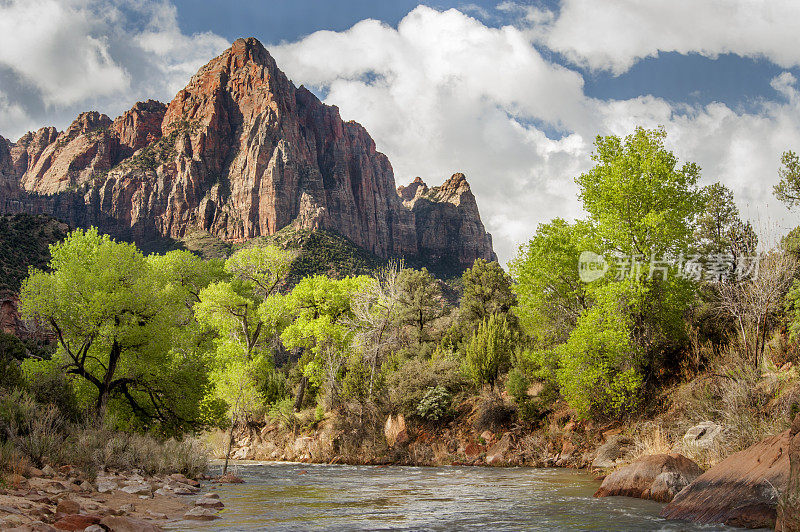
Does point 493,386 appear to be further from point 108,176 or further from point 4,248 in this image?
point 108,176

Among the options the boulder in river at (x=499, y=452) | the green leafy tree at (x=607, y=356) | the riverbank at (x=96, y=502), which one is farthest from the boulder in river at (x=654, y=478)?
the boulder in river at (x=499, y=452)

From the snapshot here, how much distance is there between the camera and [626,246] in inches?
829

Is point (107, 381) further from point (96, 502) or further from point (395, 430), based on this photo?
point (395, 430)

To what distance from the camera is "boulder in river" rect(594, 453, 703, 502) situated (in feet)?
35.0

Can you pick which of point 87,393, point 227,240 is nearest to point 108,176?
point 227,240

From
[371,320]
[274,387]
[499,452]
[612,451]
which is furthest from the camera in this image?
[274,387]

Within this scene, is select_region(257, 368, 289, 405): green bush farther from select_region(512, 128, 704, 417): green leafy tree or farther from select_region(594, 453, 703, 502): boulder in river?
select_region(594, 453, 703, 502): boulder in river

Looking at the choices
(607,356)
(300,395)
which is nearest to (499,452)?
(607,356)

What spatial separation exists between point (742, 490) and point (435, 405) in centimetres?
2021

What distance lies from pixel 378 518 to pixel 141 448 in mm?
9717

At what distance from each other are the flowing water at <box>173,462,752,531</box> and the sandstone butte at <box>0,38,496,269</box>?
4601 inches

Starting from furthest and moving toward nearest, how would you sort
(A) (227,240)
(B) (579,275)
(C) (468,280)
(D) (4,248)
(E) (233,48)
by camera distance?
(E) (233,48), (A) (227,240), (D) (4,248), (C) (468,280), (B) (579,275)

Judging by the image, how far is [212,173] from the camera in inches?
6747

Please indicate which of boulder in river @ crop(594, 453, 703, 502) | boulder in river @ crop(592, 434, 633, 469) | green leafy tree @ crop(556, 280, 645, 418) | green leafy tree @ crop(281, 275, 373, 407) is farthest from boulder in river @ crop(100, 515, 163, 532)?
green leafy tree @ crop(281, 275, 373, 407)
